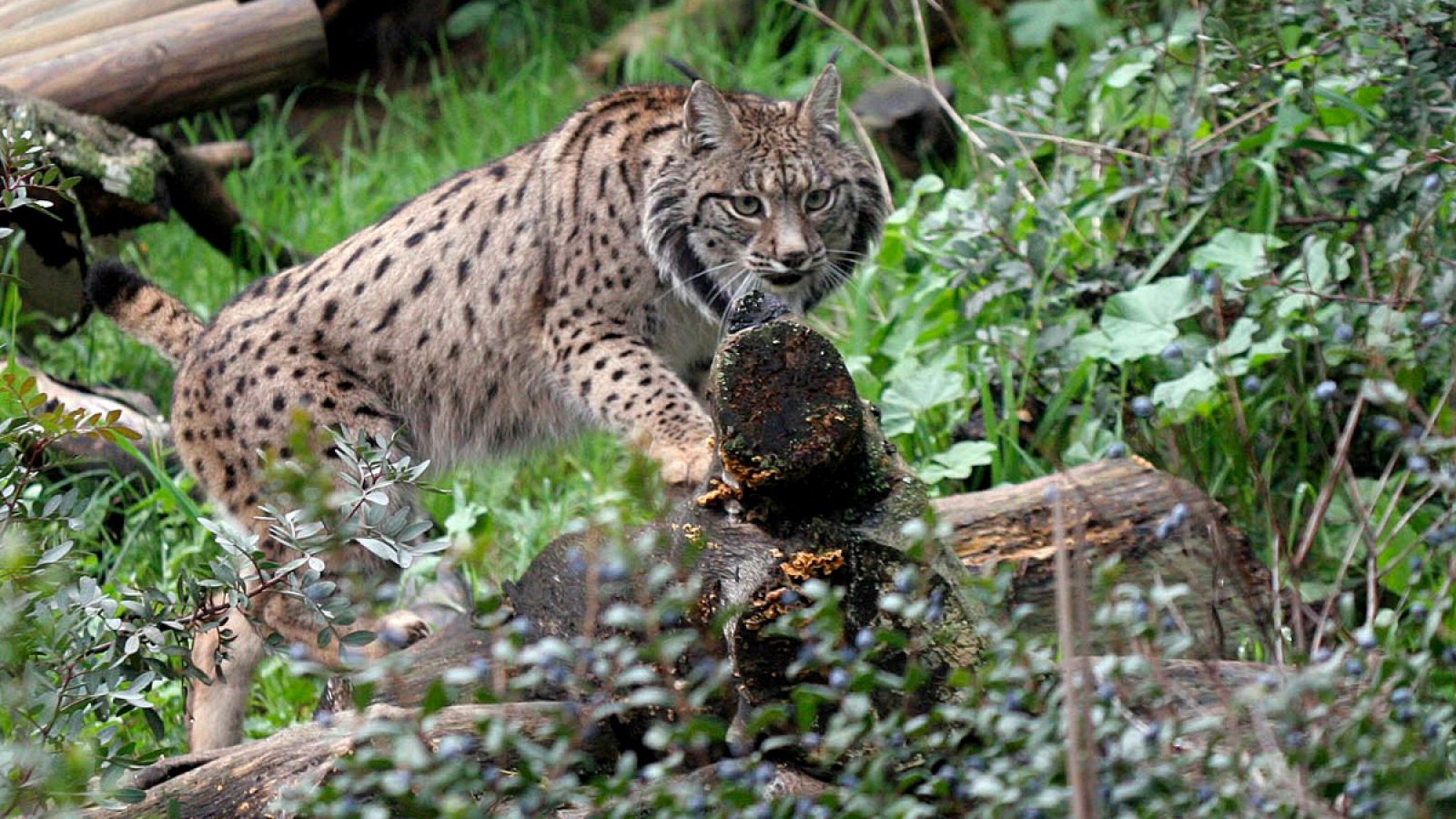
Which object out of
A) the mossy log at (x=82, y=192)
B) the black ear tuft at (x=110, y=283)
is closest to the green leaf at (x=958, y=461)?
the black ear tuft at (x=110, y=283)

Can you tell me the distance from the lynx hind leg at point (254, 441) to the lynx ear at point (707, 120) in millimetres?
1361

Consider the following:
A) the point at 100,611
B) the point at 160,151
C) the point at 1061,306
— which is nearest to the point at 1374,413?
the point at 1061,306

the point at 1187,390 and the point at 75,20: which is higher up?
the point at 75,20

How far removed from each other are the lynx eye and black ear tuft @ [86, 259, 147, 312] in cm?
203

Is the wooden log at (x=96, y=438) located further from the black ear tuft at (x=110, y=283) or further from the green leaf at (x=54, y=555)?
the green leaf at (x=54, y=555)

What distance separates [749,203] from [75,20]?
3232 millimetres

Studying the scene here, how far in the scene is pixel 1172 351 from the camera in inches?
121

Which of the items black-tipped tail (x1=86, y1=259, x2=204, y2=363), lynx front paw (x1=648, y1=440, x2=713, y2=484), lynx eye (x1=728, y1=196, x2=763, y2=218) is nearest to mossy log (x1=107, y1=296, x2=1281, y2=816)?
lynx front paw (x1=648, y1=440, x2=713, y2=484)

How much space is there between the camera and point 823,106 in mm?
5594

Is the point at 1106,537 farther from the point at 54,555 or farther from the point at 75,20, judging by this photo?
the point at 75,20

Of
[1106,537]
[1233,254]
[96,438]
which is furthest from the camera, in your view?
[96,438]

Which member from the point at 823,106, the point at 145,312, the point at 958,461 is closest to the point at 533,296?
the point at 823,106

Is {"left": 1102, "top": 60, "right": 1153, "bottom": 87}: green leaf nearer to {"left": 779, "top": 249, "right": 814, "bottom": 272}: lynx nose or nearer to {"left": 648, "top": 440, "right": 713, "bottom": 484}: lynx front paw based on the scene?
{"left": 779, "top": 249, "right": 814, "bottom": 272}: lynx nose

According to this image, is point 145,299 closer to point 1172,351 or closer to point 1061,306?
point 1061,306
